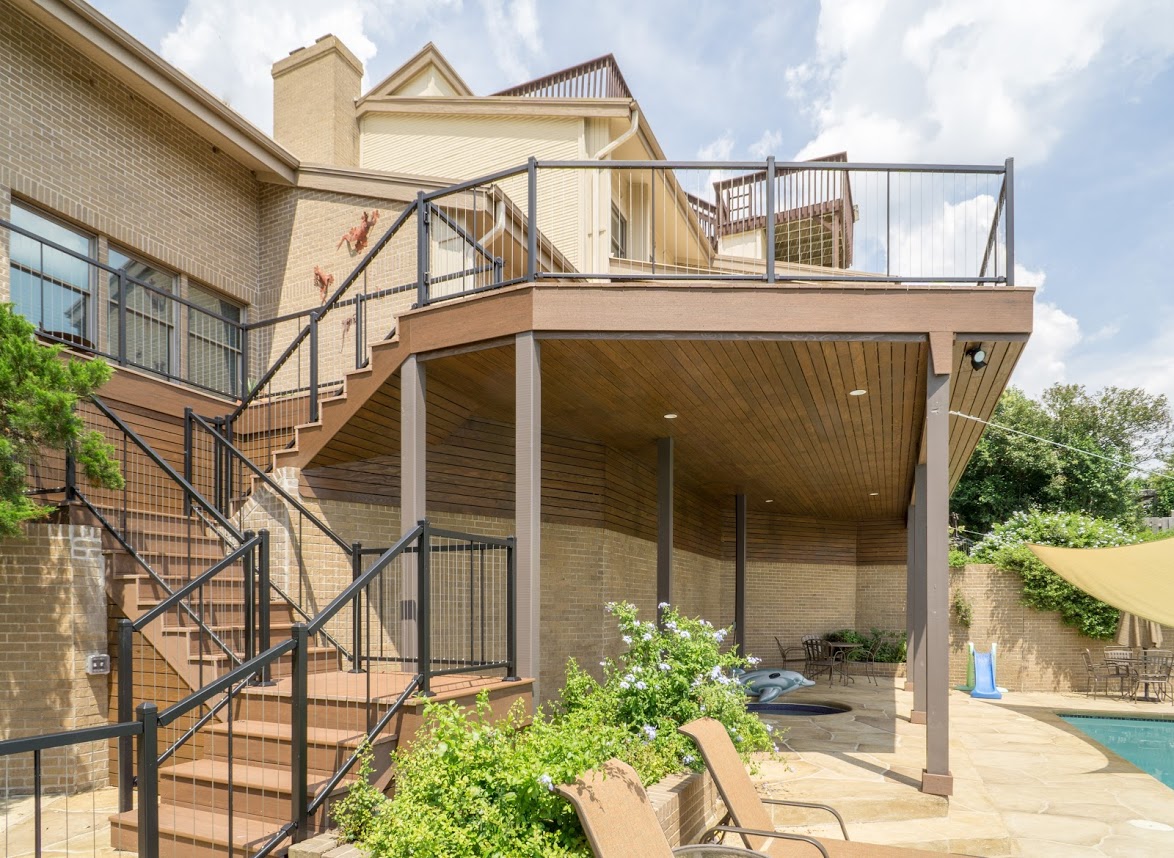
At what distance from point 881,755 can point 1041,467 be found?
85.0 feet

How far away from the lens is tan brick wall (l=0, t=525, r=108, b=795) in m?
6.09

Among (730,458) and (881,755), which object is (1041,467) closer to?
(730,458)

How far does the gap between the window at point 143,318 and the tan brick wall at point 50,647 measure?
3537 millimetres

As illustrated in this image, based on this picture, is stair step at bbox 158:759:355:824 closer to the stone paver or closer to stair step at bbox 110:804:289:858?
stair step at bbox 110:804:289:858

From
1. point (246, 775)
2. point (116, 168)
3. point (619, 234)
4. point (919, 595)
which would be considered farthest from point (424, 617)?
point (619, 234)

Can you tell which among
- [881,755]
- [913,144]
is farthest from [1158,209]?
[881,755]

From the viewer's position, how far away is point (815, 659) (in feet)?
55.8

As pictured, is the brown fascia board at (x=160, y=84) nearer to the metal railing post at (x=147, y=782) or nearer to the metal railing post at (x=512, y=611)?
the metal railing post at (x=512, y=611)

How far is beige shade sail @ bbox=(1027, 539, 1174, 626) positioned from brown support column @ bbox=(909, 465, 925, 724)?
1.87 meters

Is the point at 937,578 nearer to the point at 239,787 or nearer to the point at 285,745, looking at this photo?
the point at 285,745

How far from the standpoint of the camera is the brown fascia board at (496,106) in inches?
533

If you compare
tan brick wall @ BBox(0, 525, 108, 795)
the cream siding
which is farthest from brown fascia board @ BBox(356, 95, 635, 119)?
tan brick wall @ BBox(0, 525, 108, 795)

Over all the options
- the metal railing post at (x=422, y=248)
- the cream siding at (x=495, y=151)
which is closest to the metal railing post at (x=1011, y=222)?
the metal railing post at (x=422, y=248)

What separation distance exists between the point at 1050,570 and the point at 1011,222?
487 inches
